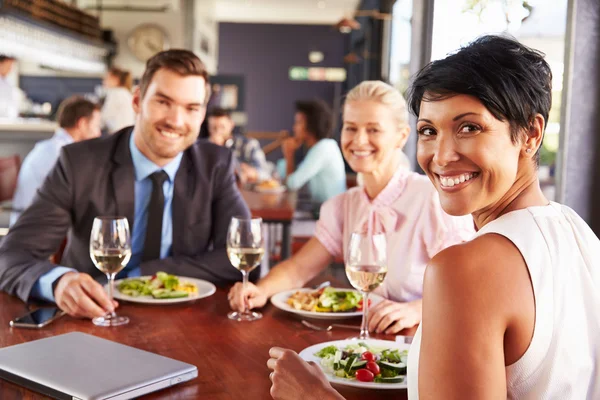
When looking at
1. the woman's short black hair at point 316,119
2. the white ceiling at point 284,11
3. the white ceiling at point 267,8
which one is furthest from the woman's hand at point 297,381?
the white ceiling at point 284,11

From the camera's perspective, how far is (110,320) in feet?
5.31

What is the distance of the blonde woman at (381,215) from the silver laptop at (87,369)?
0.54 meters

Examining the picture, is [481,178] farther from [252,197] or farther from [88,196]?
[252,197]

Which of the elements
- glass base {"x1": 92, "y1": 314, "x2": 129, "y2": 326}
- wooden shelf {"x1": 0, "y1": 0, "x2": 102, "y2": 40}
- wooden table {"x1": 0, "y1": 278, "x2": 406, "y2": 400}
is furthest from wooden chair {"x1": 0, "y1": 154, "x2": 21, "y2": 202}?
glass base {"x1": 92, "y1": 314, "x2": 129, "y2": 326}

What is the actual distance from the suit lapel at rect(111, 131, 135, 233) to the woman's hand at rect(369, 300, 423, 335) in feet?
3.21

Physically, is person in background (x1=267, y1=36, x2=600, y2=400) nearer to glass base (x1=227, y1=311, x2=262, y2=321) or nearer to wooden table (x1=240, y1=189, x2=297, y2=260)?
glass base (x1=227, y1=311, x2=262, y2=321)

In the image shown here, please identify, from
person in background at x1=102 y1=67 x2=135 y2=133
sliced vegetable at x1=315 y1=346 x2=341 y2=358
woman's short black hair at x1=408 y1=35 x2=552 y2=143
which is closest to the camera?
woman's short black hair at x1=408 y1=35 x2=552 y2=143

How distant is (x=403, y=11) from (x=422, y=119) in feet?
19.0

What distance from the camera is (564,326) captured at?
34.9 inches

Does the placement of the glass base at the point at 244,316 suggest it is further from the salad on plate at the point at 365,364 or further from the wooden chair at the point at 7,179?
the wooden chair at the point at 7,179

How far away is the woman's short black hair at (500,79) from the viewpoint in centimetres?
94

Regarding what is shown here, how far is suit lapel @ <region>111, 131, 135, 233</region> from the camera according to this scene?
223 centimetres

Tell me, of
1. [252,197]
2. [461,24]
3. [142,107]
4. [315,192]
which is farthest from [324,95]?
[142,107]

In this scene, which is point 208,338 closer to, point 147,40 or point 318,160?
point 318,160
